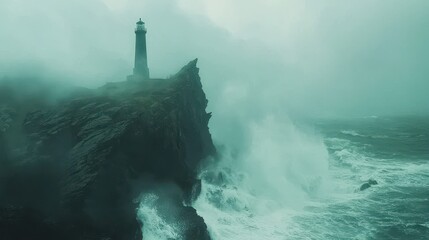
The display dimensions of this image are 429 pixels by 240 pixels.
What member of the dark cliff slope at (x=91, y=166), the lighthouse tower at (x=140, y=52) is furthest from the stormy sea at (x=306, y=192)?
the lighthouse tower at (x=140, y=52)

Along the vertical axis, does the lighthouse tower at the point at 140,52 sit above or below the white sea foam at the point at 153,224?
above

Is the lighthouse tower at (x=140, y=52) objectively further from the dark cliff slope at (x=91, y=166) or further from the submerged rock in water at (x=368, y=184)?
the submerged rock in water at (x=368, y=184)

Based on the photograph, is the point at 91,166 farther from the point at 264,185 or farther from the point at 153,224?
the point at 264,185

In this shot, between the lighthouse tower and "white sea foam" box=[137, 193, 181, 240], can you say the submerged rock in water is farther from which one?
the lighthouse tower

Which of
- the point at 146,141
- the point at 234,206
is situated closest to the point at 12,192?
the point at 146,141

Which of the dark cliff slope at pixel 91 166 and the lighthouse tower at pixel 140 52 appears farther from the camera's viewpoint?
the lighthouse tower at pixel 140 52

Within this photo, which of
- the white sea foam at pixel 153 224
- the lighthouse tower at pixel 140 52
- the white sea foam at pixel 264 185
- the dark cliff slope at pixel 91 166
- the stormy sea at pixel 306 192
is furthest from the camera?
the lighthouse tower at pixel 140 52

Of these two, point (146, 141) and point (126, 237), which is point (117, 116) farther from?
point (126, 237)
